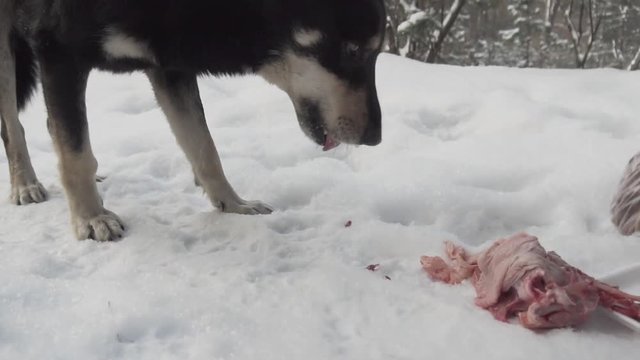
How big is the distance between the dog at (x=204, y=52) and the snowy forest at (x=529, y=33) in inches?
218

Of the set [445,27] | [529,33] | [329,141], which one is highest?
[329,141]

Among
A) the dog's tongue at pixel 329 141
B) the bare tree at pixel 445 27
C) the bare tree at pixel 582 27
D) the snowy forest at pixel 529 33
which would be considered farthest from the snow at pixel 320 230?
the bare tree at pixel 582 27

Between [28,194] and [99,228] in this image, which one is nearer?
[99,228]

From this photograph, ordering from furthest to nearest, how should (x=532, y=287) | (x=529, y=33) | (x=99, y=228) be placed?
(x=529, y=33) → (x=99, y=228) → (x=532, y=287)

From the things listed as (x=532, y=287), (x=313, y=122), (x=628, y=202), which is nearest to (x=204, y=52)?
(x=313, y=122)

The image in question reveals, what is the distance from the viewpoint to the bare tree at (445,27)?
6.97 meters

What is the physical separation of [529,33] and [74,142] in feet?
29.1

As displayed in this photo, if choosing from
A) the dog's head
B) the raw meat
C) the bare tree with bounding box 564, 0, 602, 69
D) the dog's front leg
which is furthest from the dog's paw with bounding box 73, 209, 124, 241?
the bare tree with bounding box 564, 0, 602, 69

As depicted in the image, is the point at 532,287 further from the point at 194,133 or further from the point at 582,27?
the point at 582,27

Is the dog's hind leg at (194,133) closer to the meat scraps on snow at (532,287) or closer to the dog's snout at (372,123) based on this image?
the dog's snout at (372,123)

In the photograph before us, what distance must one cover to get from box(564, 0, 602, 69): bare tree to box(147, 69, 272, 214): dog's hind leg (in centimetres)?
774

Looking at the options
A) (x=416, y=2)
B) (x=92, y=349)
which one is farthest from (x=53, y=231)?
(x=416, y=2)

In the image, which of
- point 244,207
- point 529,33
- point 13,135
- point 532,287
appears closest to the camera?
point 532,287

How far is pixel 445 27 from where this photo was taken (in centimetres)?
725
